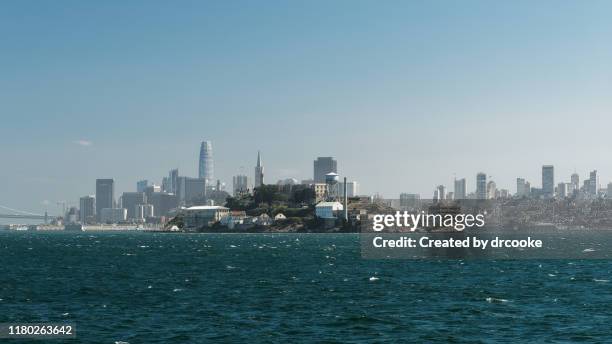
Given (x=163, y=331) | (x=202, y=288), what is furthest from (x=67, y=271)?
(x=163, y=331)

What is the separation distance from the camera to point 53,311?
64.9 meters

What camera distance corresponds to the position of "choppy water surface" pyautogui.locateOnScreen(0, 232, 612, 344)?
5497 cm

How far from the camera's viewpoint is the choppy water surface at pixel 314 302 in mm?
54969

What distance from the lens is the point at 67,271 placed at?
107875 mm

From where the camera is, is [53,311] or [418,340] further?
[53,311]

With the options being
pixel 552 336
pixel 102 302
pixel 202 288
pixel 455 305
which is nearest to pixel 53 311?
pixel 102 302

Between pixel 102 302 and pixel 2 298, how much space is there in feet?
Answer: 33.2

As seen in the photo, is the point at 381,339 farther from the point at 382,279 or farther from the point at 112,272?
the point at 112,272

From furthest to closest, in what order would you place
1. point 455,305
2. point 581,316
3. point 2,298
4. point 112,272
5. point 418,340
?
point 112,272 → point 2,298 → point 455,305 → point 581,316 → point 418,340

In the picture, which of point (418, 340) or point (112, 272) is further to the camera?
point (112, 272)

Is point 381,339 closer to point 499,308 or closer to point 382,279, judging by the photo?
point 499,308

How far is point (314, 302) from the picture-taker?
70812 millimetres

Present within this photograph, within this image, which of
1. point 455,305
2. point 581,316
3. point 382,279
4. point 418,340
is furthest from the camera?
point 382,279

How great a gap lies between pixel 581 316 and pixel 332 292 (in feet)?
79.4
